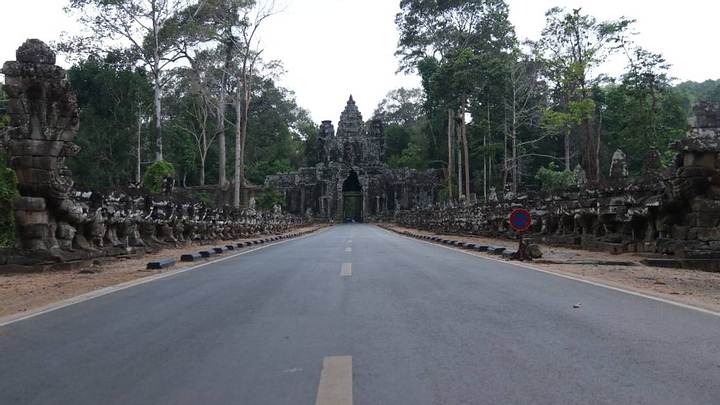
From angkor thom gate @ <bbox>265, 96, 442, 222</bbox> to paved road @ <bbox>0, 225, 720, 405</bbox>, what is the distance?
6670 cm

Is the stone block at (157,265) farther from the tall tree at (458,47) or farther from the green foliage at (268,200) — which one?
the green foliage at (268,200)

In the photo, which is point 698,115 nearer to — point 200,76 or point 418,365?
point 418,365

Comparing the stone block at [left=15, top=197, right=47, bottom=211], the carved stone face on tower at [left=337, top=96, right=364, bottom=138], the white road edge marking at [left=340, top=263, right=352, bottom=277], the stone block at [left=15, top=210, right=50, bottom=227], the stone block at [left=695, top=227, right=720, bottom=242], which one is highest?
the carved stone face on tower at [left=337, top=96, right=364, bottom=138]

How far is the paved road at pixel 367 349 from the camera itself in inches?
150

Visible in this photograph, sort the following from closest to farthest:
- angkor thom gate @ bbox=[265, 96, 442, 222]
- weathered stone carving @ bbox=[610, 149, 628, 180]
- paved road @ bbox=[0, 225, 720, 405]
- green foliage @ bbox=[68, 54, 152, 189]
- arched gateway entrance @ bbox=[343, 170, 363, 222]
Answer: paved road @ bbox=[0, 225, 720, 405], weathered stone carving @ bbox=[610, 149, 628, 180], green foliage @ bbox=[68, 54, 152, 189], angkor thom gate @ bbox=[265, 96, 442, 222], arched gateway entrance @ bbox=[343, 170, 363, 222]

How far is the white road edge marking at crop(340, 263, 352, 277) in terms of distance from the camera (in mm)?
10828

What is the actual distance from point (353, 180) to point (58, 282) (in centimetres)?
7186

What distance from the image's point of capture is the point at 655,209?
1473 centimetres

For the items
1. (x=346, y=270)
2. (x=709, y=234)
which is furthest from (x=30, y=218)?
(x=709, y=234)

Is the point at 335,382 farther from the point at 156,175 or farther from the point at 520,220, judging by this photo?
the point at 156,175

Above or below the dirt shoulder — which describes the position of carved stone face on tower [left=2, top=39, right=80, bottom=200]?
above

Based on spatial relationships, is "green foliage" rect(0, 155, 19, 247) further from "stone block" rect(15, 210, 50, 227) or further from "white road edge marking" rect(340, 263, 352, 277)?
"white road edge marking" rect(340, 263, 352, 277)

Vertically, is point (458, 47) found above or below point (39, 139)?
above

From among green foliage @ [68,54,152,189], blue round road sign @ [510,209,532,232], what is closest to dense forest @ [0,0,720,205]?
green foliage @ [68,54,152,189]
